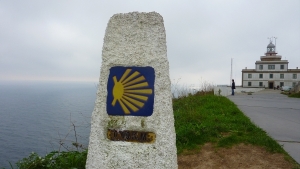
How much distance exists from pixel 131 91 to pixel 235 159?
2667 millimetres

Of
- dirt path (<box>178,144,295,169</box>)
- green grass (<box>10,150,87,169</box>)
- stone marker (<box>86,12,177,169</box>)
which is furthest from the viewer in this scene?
dirt path (<box>178,144,295,169</box>)

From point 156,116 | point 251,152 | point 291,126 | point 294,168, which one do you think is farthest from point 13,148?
point 291,126

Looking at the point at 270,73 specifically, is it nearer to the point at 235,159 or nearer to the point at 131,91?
the point at 235,159

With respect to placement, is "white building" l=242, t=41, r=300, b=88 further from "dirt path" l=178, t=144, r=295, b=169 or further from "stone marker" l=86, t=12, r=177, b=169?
"stone marker" l=86, t=12, r=177, b=169

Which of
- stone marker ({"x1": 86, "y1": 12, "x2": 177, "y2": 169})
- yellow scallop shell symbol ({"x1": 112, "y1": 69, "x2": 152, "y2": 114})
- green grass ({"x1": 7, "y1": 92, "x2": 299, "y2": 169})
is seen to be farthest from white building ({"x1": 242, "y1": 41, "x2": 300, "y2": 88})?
yellow scallop shell symbol ({"x1": 112, "y1": 69, "x2": 152, "y2": 114})

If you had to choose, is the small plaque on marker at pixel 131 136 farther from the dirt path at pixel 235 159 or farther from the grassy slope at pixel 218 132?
the grassy slope at pixel 218 132

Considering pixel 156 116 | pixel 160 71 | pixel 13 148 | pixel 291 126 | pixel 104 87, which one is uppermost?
pixel 160 71

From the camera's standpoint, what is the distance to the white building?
3859cm

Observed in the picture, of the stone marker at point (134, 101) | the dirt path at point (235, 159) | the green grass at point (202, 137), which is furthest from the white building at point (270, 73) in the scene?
the stone marker at point (134, 101)

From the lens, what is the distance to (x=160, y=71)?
2.84m

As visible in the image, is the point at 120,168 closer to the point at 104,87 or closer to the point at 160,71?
the point at 104,87

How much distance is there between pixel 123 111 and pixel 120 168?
614 mm

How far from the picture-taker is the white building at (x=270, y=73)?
127 ft

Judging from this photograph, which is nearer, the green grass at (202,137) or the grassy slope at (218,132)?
the green grass at (202,137)
